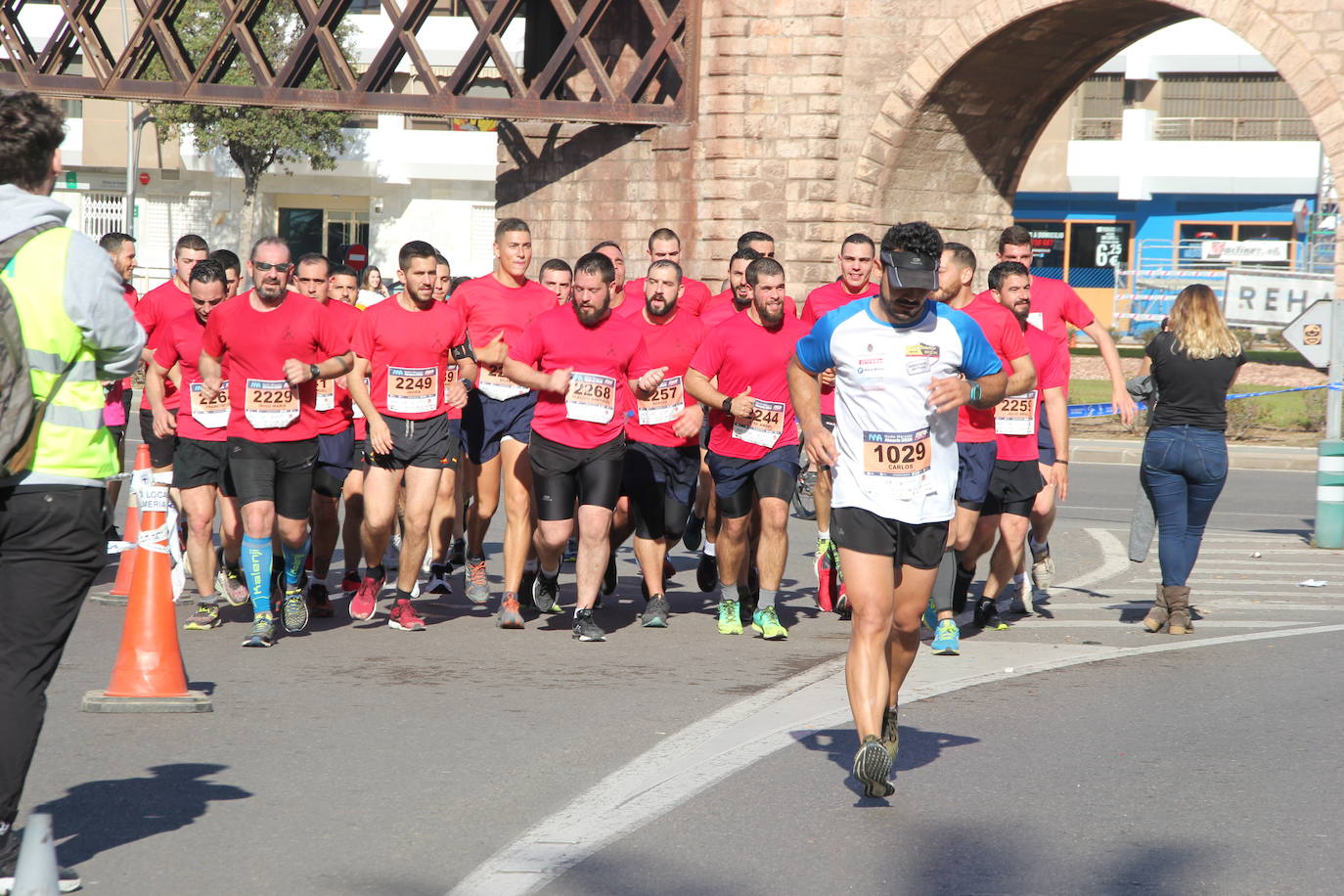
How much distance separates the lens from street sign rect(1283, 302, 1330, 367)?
44.1ft

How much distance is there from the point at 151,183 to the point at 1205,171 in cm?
3122

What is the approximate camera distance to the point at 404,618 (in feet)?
29.7

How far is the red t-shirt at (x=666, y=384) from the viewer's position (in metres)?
9.59

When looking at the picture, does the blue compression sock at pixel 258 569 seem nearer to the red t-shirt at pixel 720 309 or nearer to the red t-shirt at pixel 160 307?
the red t-shirt at pixel 160 307

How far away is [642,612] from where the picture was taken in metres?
9.89

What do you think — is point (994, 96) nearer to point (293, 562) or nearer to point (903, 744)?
point (293, 562)

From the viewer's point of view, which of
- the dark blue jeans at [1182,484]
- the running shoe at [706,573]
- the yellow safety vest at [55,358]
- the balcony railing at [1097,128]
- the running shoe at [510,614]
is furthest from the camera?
the balcony railing at [1097,128]

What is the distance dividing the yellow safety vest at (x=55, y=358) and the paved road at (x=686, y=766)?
1148 mm

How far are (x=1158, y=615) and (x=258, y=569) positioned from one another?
4.62m

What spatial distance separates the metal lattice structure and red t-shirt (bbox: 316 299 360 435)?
12.1m

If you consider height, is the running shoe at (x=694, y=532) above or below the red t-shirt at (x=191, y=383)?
below

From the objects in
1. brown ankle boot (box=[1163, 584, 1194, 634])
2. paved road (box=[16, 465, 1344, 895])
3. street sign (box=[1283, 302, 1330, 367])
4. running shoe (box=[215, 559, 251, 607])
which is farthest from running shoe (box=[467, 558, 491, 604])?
street sign (box=[1283, 302, 1330, 367])

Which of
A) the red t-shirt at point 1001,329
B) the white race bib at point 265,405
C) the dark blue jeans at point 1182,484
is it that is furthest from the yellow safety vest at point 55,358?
the dark blue jeans at point 1182,484

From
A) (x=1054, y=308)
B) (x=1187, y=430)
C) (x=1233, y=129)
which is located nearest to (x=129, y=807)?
(x=1187, y=430)
